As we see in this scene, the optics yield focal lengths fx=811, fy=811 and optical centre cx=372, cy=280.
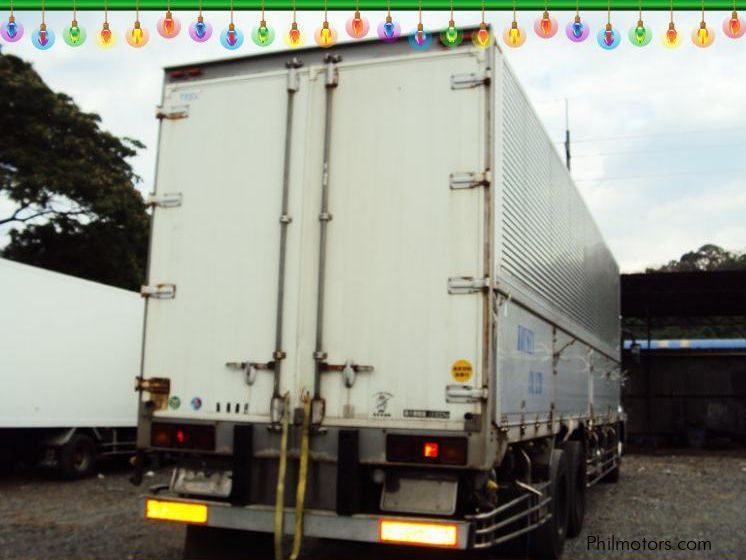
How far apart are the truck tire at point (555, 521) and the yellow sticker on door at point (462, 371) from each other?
224 cm

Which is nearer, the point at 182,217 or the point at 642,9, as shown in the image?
the point at 642,9

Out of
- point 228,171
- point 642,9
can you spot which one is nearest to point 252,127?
point 228,171

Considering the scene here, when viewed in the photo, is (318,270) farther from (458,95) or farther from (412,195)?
(458,95)

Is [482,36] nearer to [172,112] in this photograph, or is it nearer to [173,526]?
[172,112]

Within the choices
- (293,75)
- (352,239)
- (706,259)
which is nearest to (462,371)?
(352,239)

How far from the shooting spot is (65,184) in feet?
72.7

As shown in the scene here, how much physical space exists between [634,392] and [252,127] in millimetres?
21899

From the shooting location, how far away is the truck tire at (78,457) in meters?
12.4

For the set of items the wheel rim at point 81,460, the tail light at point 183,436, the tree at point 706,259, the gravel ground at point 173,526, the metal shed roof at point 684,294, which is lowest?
the gravel ground at point 173,526

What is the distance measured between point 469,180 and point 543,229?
2.26 metres

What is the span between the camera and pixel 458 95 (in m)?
5.65

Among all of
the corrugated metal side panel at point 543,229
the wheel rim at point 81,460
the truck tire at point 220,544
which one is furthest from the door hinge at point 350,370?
the wheel rim at point 81,460

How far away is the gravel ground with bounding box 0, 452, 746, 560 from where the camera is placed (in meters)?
7.15

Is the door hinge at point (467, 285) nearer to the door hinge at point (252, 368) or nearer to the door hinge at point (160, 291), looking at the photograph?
the door hinge at point (252, 368)
